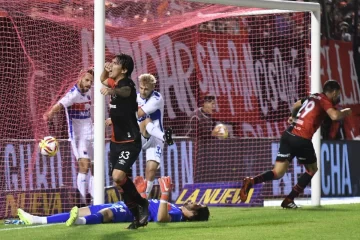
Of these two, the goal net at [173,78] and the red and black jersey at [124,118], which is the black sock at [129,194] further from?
the goal net at [173,78]

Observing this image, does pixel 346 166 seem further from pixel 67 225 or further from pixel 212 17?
pixel 67 225

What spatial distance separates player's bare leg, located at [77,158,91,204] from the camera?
49.2 ft

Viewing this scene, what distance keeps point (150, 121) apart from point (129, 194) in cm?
345

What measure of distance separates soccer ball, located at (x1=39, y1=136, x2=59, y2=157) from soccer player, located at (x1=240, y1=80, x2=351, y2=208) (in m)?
2.50

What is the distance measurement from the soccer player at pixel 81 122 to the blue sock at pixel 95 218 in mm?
3167

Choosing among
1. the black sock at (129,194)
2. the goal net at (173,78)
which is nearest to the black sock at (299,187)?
the goal net at (173,78)

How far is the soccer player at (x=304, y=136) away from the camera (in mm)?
13953

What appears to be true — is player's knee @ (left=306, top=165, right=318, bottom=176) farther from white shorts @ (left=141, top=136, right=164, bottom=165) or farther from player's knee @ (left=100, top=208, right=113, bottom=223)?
player's knee @ (left=100, top=208, right=113, bottom=223)

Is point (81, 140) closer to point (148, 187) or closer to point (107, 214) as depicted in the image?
point (148, 187)

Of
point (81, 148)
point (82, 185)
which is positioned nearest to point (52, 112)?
point (81, 148)

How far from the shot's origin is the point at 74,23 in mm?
14672

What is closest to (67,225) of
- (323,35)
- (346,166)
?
(346,166)

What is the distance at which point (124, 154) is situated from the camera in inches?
442

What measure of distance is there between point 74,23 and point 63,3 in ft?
1.11
